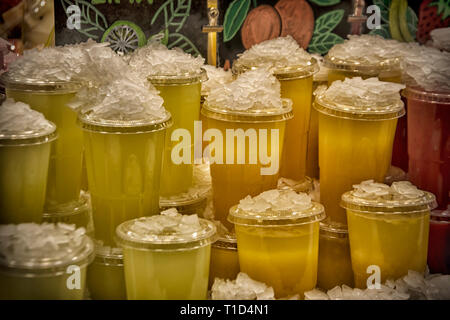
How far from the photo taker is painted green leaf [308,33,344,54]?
531 cm

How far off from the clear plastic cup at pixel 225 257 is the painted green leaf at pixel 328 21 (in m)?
3.02

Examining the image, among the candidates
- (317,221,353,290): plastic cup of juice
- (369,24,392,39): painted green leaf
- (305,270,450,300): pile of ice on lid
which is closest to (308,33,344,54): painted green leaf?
(369,24,392,39): painted green leaf

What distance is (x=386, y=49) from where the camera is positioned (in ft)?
9.71

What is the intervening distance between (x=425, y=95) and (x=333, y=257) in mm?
766

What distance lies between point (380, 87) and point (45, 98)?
1323mm

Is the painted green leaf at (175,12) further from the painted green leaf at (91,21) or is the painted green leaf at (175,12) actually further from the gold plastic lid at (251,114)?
the gold plastic lid at (251,114)

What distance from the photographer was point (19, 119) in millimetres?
2320

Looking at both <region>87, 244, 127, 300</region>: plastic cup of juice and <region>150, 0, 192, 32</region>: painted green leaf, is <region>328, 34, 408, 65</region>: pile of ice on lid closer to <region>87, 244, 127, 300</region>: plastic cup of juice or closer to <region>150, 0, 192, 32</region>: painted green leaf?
<region>87, 244, 127, 300</region>: plastic cup of juice

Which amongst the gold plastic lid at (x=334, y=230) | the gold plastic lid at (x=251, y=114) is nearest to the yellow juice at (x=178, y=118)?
the gold plastic lid at (x=251, y=114)

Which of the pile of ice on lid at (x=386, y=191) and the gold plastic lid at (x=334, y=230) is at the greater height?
the pile of ice on lid at (x=386, y=191)

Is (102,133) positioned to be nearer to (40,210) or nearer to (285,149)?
(40,210)

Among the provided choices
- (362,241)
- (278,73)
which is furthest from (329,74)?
(362,241)

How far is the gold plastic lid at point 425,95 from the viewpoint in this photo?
8.66ft

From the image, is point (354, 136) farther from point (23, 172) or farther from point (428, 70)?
point (23, 172)
